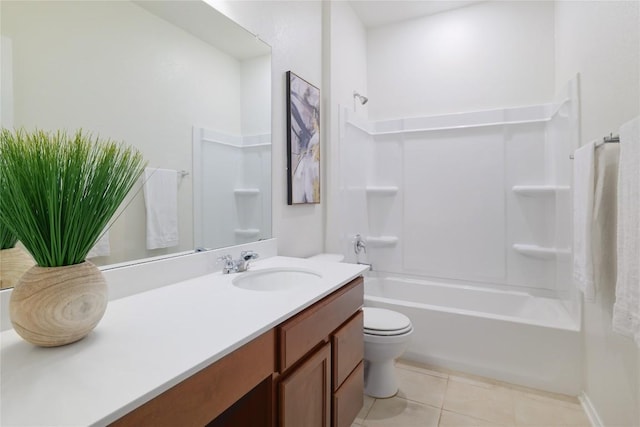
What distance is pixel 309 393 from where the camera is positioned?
1.16 m

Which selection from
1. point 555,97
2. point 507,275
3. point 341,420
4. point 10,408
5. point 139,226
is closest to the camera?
point 10,408

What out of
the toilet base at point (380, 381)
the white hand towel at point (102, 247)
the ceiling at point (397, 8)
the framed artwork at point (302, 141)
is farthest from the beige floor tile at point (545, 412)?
the ceiling at point (397, 8)

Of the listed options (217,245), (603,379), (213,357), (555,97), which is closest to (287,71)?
(217,245)

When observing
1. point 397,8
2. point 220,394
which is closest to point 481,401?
point 220,394

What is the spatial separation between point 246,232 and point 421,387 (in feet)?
4.86

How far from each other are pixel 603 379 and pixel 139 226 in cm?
224

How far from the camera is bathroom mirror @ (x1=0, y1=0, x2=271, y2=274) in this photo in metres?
0.93

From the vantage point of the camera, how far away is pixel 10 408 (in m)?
0.53

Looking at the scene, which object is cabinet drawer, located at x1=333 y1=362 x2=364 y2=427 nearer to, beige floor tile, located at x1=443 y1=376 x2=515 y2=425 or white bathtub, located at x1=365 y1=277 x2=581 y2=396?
beige floor tile, located at x1=443 y1=376 x2=515 y2=425

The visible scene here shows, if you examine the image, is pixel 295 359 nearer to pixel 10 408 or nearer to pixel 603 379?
pixel 10 408

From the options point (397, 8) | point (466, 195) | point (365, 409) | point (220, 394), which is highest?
point (397, 8)

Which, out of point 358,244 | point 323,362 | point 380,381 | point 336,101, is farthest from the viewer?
point 358,244

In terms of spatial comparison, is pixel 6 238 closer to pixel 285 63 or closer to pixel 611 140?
pixel 285 63

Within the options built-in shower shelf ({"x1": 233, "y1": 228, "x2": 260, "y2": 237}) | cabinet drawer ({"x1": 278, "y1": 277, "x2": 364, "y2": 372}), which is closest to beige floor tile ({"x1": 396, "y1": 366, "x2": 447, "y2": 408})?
cabinet drawer ({"x1": 278, "y1": 277, "x2": 364, "y2": 372})
